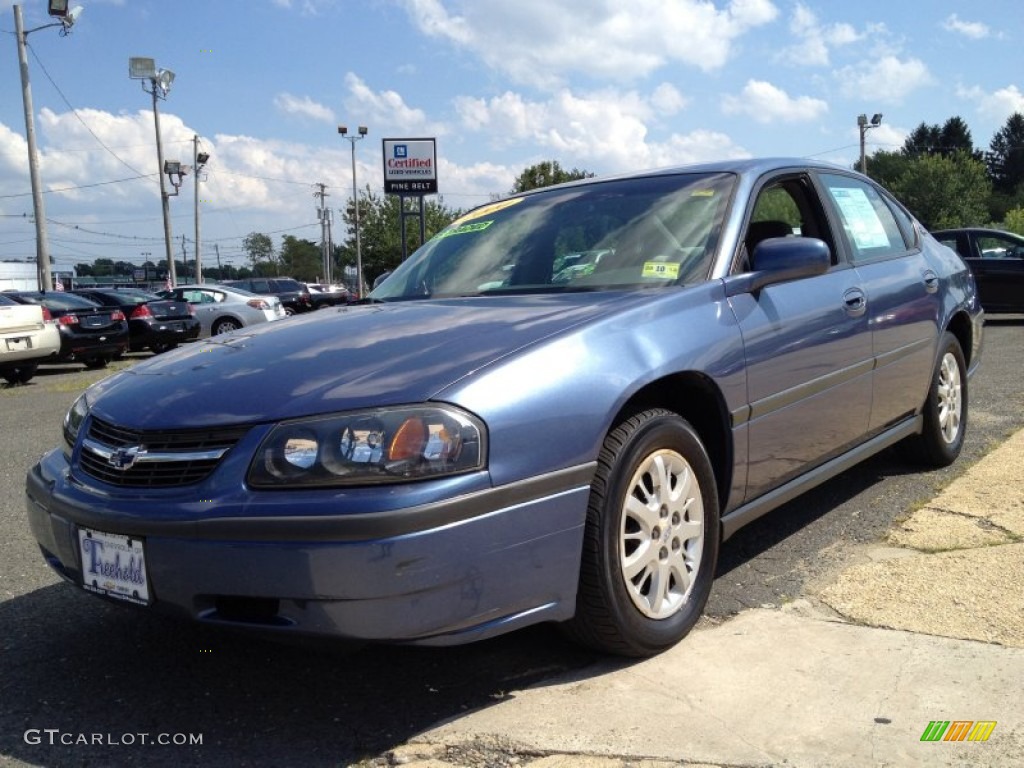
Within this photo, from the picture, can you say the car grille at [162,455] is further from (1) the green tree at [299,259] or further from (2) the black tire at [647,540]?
(1) the green tree at [299,259]

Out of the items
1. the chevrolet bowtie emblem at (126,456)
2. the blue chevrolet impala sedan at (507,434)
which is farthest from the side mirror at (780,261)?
the chevrolet bowtie emblem at (126,456)

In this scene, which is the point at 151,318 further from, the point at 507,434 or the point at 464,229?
the point at 507,434

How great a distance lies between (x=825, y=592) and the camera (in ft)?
10.9

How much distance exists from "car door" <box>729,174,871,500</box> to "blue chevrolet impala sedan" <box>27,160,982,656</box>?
0.04ft

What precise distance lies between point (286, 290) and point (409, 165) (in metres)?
10.3

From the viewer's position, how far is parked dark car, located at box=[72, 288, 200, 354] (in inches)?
699

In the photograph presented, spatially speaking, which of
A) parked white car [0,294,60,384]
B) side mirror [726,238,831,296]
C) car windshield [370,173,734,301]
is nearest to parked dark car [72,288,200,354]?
parked white car [0,294,60,384]

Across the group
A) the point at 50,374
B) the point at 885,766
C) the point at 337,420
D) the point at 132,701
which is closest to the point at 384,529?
the point at 337,420

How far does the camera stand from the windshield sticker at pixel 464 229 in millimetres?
4133

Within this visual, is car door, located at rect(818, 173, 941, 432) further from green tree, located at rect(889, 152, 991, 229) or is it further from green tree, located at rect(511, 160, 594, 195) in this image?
green tree, located at rect(889, 152, 991, 229)

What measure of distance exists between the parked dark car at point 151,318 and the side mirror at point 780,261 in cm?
1627

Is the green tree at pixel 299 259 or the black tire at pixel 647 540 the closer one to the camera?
the black tire at pixel 647 540

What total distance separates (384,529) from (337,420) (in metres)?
0.32

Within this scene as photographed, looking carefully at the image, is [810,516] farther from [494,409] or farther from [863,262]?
[494,409]
